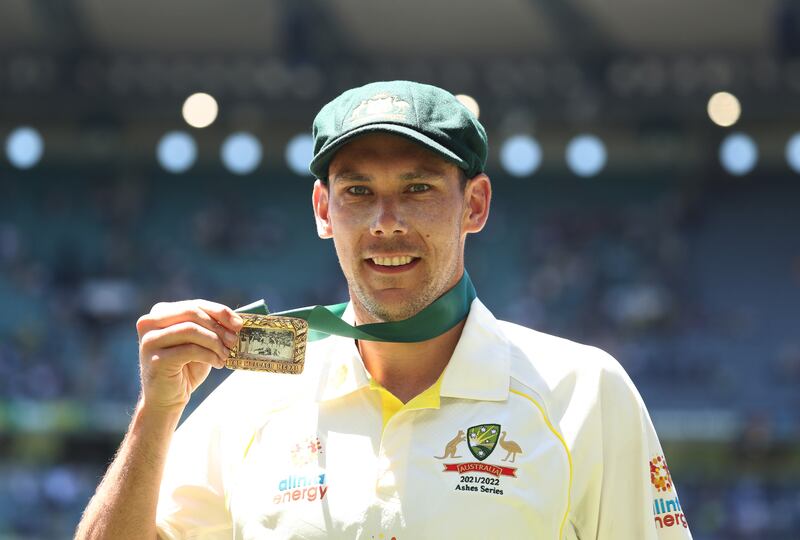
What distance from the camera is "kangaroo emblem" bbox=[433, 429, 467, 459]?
1.78m

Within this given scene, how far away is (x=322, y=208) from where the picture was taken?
6.42 feet

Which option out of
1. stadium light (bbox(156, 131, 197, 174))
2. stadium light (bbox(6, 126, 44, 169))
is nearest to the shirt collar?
stadium light (bbox(156, 131, 197, 174))

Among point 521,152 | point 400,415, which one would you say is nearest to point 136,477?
point 400,415

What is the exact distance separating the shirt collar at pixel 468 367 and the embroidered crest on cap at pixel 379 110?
37cm

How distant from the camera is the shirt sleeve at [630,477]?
179 centimetres

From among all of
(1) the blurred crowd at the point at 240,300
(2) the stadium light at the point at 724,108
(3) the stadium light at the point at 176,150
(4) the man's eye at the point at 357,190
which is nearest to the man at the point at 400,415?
(4) the man's eye at the point at 357,190

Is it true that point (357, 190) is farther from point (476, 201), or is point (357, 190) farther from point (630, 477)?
point (630, 477)

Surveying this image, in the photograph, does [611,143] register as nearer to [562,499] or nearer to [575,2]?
[575,2]

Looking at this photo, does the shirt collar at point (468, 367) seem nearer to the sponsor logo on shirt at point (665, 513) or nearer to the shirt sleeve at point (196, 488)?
the shirt sleeve at point (196, 488)

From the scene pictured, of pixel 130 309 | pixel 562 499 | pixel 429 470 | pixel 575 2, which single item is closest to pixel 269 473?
pixel 429 470

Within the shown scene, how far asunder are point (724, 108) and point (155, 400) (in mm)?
14535

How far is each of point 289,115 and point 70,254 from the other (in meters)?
4.71

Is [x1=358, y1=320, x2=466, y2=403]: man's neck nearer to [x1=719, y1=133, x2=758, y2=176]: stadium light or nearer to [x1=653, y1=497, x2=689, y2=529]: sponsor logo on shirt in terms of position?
[x1=653, y1=497, x2=689, y2=529]: sponsor logo on shirt

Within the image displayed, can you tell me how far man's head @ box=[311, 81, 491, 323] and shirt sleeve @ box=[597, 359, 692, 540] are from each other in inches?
14.0
